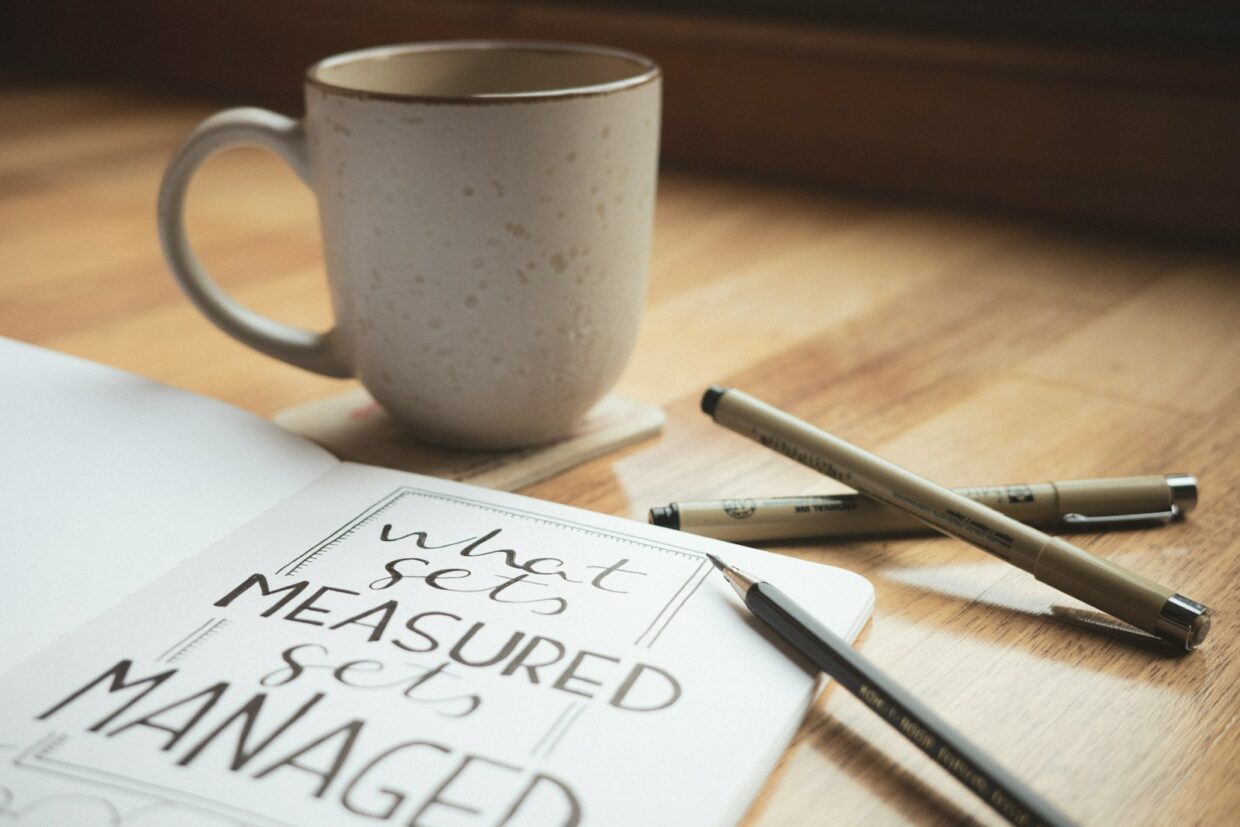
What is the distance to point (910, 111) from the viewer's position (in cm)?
94

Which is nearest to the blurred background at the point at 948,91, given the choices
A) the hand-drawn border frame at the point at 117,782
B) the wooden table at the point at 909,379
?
the wooden table at the point at 909,379

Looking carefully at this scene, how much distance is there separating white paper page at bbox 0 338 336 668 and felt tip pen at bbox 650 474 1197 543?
16 centimetres

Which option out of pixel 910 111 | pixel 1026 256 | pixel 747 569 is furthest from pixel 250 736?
pixel 910 111

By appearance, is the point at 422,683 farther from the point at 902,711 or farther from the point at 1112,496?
the point at 1112,496

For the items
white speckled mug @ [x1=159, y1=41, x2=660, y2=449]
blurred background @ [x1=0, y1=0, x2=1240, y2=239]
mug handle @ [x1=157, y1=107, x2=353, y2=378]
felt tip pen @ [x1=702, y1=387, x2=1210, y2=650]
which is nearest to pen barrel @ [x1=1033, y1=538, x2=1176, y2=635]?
felt tip pen @ [x1=702, y1=387, x2=1210, y2=650]

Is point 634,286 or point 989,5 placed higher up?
point 989,5

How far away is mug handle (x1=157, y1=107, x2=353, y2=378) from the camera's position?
1.62 feet

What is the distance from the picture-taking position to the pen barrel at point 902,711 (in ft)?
0.96

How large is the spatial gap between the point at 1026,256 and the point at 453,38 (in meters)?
0.65

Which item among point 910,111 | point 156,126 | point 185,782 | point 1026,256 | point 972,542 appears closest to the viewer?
point 185,782

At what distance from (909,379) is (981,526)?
0.71 feet

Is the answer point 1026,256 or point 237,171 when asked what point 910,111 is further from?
point 237,171

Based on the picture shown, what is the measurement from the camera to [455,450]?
1.70ft

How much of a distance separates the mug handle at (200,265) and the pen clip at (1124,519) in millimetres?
314
